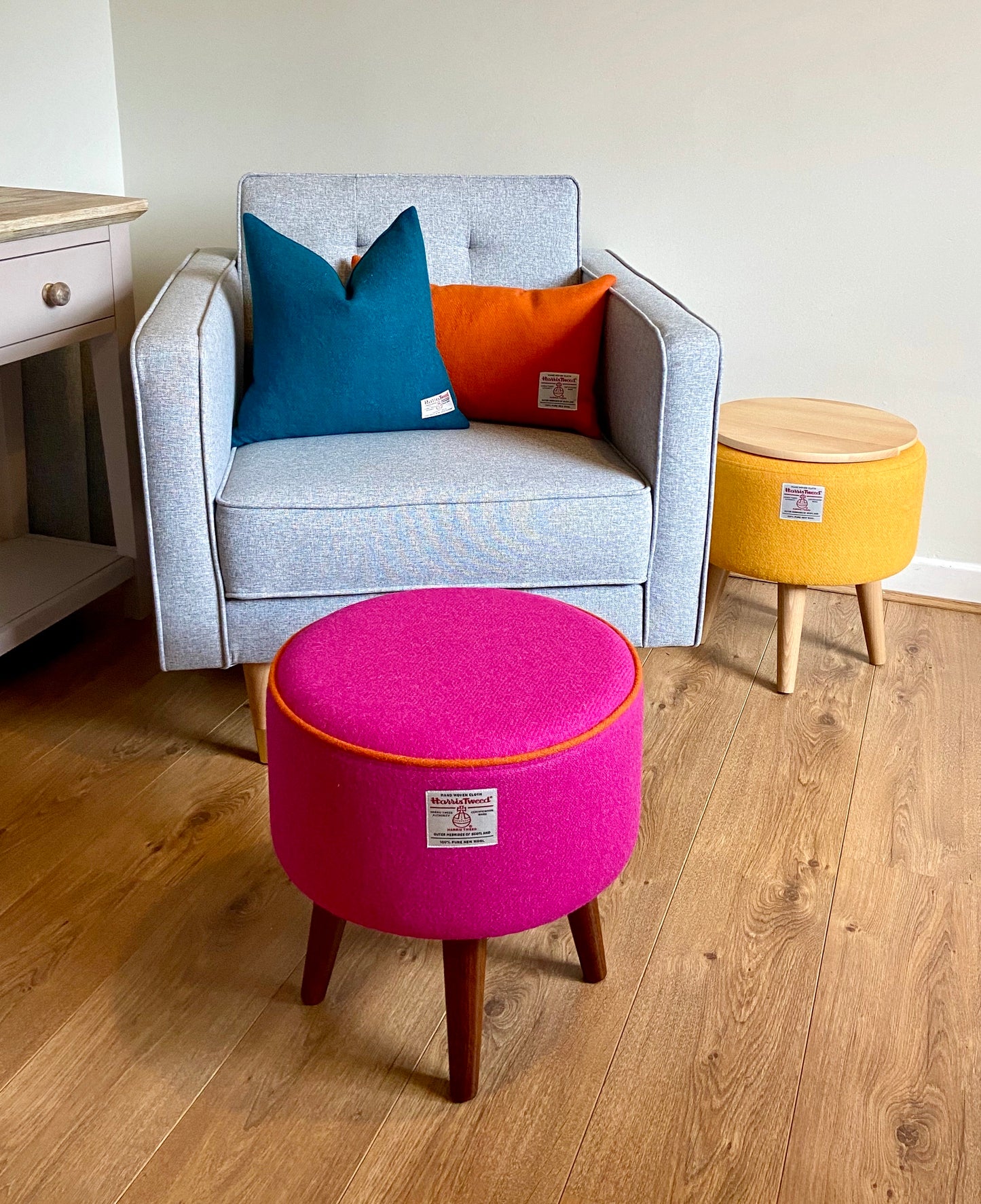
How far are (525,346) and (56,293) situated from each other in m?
0.80

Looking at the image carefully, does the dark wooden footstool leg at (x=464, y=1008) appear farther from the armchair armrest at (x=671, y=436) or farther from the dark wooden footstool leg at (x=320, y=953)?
the armchair armrest at (x=671, y=436)

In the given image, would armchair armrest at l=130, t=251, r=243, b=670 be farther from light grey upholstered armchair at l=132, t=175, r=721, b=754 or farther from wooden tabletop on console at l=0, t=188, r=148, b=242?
wooden tabletop on console at l=0, t=188, r=148, b=242

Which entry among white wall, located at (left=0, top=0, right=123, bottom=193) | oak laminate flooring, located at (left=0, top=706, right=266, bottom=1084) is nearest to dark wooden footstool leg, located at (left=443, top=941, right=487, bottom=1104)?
oak laminate flooring, located at (left=0, top=706, right=266, bottom=1084)

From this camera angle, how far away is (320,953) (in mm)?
1323

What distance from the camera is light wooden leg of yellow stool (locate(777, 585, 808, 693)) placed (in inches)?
81.7

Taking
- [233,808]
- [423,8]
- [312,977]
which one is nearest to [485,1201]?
[312,977]

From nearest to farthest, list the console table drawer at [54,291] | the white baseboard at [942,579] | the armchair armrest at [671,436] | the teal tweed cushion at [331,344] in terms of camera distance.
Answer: the armchair armrest at [671,436] → the console table drawer at [54,291] → the teal tweed cushion at [331,344] → the white baseboard at [942,579]

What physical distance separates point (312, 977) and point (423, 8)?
6.62 feet

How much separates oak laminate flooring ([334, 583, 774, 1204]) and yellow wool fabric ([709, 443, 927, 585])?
0.38 metres

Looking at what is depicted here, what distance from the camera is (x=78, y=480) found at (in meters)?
2.44

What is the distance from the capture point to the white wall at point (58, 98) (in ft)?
7.54

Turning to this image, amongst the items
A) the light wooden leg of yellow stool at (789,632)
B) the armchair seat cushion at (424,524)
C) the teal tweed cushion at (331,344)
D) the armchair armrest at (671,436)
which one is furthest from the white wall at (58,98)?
the light wooden leg of yellow stool at (789,632)

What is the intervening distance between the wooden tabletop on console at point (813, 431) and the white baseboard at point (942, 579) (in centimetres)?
36

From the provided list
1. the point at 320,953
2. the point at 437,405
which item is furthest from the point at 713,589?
the point at 320,953
